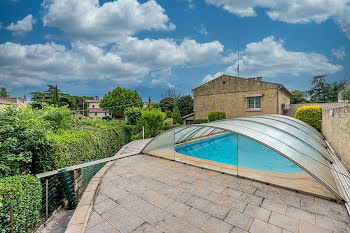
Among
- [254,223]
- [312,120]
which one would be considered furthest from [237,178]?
[312,120]

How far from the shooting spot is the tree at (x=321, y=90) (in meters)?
33.0

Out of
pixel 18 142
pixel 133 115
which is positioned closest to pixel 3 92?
pixel 133 115

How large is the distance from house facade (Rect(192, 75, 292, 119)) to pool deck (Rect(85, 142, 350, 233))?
42.2ft

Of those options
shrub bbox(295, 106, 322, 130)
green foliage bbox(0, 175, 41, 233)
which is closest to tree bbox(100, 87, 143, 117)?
shrub bbox(295, 106, 322, 130)

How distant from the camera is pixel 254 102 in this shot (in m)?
15.6

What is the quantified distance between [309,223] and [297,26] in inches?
778

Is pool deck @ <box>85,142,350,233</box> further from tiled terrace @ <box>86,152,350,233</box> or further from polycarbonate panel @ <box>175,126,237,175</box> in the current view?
polycarbonate panel @ <box>175,126,237,175</box>

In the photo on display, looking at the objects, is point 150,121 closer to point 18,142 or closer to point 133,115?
point 133,115

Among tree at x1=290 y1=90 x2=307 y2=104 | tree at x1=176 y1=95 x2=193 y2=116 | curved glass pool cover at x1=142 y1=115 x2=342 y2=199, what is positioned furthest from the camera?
tree at x1=290 y1=90 x2=307 y2=104

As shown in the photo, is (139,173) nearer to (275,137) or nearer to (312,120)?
(275,137)

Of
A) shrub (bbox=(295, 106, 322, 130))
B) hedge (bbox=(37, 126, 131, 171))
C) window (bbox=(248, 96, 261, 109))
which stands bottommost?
hedge (bbox=(37, 126, 131, 171))

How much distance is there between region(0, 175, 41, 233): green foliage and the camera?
7.31ft

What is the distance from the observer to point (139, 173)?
180 inches

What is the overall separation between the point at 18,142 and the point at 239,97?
16.1 metres
